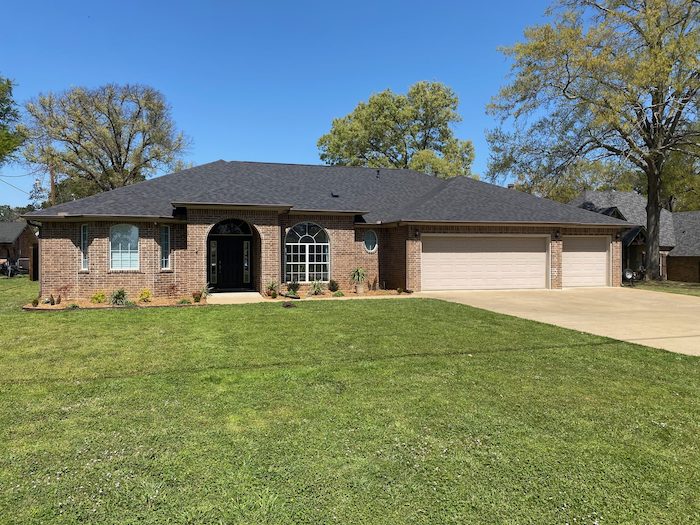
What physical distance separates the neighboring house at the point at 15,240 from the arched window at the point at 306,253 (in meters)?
38.6

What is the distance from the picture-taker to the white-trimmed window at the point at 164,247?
16.3m

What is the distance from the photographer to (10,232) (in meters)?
45.8

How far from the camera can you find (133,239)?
16.0 m

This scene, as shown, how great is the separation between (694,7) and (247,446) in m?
31.1

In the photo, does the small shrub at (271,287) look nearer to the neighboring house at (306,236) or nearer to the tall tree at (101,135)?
the neighboring house at (306,236)

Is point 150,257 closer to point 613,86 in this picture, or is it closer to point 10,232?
point 613,86

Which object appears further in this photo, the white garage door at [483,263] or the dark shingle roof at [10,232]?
the dark shingle roof at [10,232]

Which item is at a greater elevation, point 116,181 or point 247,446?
point 116,181

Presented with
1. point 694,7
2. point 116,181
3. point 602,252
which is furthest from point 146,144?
point 694,7

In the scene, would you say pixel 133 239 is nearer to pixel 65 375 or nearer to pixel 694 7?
pixel 65 375

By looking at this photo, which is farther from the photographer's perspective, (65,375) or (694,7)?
(694,7)

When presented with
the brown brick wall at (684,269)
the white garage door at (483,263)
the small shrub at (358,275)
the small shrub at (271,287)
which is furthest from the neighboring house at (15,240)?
the brown brick wall at (684,269)

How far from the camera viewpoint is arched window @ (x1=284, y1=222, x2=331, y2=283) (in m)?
17.7

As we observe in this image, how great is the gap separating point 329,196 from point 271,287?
557 centimetres
